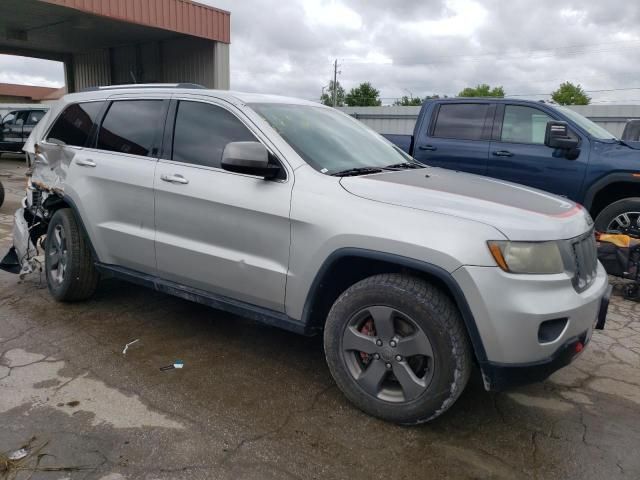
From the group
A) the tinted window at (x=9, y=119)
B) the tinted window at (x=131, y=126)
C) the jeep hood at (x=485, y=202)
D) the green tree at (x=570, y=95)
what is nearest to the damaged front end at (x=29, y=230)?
the tinted window at (x=131, y=126)

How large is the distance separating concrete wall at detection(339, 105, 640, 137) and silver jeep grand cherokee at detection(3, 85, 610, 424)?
14.9 meters

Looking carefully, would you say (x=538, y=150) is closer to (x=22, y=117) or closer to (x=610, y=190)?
(x=610, y=190)

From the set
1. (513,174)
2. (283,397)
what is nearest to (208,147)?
(283,397)

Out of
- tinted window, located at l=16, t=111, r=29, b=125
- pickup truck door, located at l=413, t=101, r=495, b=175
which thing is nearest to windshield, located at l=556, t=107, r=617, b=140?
pickup truck door, located at l=413, t=101, r=495, b=175

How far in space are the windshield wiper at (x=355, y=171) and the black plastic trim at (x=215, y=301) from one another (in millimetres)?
882

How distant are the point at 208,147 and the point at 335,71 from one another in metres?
73.6

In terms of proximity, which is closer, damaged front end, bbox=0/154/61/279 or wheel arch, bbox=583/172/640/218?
damaged front end, bbox=0/154/61/279

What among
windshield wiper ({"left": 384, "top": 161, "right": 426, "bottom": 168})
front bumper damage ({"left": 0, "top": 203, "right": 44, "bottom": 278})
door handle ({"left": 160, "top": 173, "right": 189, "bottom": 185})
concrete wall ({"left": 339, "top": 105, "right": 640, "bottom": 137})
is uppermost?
concrete wall ({"left": 339, "top": 105, "right": 640, "bottom": 137})

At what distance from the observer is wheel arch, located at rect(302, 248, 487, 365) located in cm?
252

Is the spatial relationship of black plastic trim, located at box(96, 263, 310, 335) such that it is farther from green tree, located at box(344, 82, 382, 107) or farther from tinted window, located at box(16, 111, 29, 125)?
green tree, located at box(344, 82, 382, 107)

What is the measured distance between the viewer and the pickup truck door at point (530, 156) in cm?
596

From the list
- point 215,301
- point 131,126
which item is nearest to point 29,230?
point 131,126

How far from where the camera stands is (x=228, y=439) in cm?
267

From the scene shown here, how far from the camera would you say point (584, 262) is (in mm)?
2777
